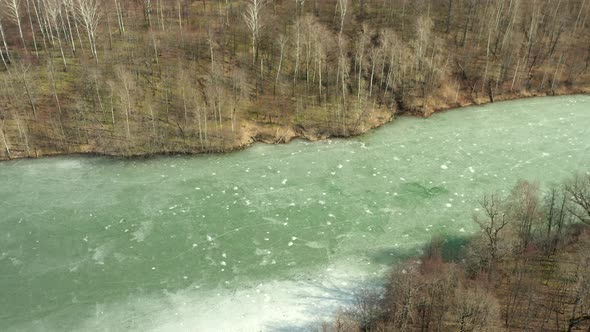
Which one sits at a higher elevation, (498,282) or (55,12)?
(55,12)

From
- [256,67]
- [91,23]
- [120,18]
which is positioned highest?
[91,23]

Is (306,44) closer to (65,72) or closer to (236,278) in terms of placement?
(65,72)

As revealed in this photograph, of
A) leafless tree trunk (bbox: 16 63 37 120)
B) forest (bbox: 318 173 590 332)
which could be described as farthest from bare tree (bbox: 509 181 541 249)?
leafless tree trunk (bbox: 16 63 37 120)

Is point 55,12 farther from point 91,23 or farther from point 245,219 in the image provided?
point 245,219

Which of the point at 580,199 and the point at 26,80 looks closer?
the point at 580,199

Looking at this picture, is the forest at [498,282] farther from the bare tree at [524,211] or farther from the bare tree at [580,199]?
the bare tree at [580,199]

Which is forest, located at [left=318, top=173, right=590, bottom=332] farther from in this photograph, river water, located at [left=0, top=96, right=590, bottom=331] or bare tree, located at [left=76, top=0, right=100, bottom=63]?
bare tree, located at [left=76, top=0, right=100, bottom=63]

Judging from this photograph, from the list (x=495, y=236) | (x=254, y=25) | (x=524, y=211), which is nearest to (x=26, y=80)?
(x=254, y=25)
